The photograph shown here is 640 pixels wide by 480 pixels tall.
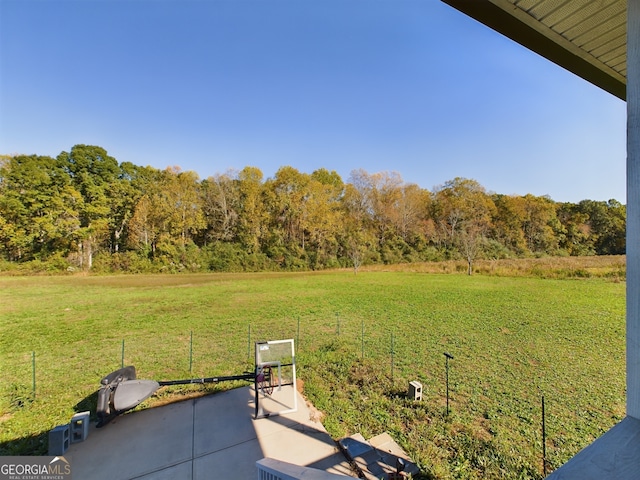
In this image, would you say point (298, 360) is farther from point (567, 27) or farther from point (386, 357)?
point (567, 27)

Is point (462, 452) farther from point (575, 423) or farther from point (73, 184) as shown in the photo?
point (73, 184)

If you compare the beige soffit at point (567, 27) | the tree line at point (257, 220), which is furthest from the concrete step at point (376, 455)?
the tree line at point (257, 220)

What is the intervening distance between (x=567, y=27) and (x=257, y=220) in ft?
78.2

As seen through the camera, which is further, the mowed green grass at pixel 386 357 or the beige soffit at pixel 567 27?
the mowed green grass at pixel 386 357

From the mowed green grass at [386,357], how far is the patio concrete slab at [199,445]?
1.38 feet

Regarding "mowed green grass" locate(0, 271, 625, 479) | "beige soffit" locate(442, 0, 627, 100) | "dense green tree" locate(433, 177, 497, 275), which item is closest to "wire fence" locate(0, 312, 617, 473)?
"mowed green grass" locate(0, 271, 625, 479)

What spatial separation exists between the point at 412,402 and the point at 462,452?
3.15ft

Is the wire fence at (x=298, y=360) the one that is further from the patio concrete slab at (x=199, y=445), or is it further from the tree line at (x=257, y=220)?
the tree line at (x=257, y=220)

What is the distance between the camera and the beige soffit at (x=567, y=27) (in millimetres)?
1015

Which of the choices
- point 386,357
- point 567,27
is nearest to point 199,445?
point 386,357

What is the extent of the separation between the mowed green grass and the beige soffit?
352 centimetres

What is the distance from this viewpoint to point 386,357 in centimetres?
559

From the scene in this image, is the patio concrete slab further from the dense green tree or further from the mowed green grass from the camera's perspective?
the dense green tree

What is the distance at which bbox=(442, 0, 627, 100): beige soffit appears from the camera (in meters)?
1.01
